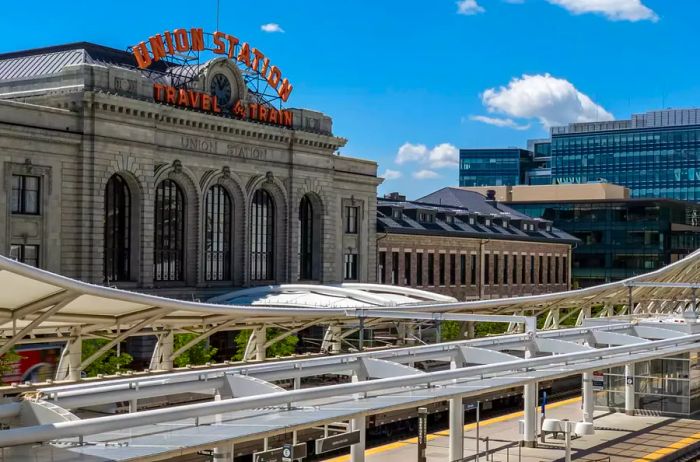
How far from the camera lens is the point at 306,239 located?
245 ft

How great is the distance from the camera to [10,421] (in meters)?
20.3

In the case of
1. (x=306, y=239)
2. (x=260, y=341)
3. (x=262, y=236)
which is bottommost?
(x=260, y=341)

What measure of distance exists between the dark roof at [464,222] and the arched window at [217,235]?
60.7ft

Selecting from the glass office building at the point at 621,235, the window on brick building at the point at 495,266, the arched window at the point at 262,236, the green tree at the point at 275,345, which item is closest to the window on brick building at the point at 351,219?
the arched window at the point at 262,236

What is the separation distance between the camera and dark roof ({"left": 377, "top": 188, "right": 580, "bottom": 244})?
286 ft

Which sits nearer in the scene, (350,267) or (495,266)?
(350,267)

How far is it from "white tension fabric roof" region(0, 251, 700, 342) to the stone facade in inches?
680

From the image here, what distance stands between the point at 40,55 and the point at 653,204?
86452 mm

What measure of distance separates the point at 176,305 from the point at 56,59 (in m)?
36.0

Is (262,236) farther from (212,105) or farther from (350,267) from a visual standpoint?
(350,267)

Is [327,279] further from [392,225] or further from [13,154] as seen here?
[13,154]

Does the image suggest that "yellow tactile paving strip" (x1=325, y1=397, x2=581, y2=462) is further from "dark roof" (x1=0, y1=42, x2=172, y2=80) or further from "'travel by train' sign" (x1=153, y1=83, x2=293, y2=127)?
"dark roof" (x1=0, y1=42, x2=172, y2=80)

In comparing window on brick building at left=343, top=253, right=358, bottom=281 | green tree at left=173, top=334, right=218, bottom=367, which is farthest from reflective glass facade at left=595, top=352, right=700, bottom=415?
window on brick building at left=343, top=253, right=358, bottom=281

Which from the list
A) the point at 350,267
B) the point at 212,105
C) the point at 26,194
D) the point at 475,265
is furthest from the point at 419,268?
the point at 26,194
